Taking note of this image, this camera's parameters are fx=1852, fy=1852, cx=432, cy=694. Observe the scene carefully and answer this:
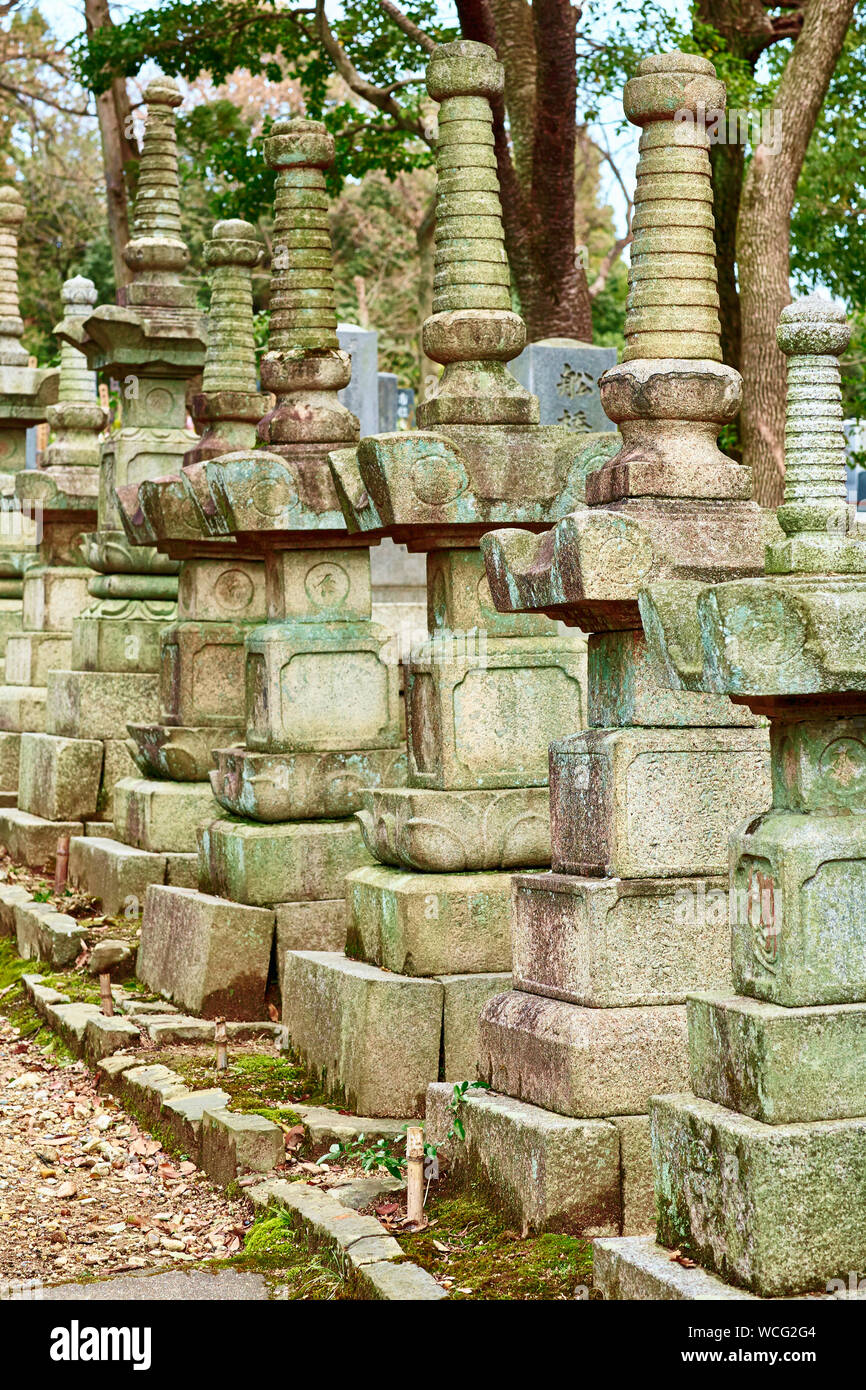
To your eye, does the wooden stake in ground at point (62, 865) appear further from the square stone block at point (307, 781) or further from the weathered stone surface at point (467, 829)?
the weathered stone surface at point (467, 829)

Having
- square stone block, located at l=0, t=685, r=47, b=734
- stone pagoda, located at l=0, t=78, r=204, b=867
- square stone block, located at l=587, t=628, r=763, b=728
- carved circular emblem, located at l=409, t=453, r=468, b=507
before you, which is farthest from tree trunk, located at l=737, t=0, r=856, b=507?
square stone block, located at l=587, t=628, r=763, b=728

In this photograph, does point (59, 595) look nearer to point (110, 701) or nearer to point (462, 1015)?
point (110, 701)

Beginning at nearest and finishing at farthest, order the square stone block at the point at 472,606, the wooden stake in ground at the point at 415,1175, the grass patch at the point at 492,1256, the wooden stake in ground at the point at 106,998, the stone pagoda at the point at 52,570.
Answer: the grass patch at the point at 492,1256
the wooden stake in ground at the point at 415,1175
the square stone block at the point at 472,606
the wooden stake in ground at the point at 106,998
the stone pagoda at the point at 52,570

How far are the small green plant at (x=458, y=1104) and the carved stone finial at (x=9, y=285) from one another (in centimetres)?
936

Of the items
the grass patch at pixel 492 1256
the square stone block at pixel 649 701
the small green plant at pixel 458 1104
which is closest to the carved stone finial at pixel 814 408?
the square stone block at pixel 649 701

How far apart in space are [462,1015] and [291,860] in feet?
5.12

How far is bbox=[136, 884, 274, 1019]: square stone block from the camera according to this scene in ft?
23.7

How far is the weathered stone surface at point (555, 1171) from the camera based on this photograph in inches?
183

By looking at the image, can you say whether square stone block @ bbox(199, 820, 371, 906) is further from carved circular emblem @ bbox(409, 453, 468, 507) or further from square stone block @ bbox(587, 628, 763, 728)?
square stone block @ bbox(587, 628, 763, 728)

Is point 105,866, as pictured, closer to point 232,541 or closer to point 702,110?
point 232,541

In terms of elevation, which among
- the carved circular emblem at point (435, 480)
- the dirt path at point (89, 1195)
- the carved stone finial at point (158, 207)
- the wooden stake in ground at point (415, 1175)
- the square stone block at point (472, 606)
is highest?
the carved stone finial at point (158, 207)

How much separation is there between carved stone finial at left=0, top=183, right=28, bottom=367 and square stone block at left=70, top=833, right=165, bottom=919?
5.29m

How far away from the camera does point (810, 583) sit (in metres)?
3.77
